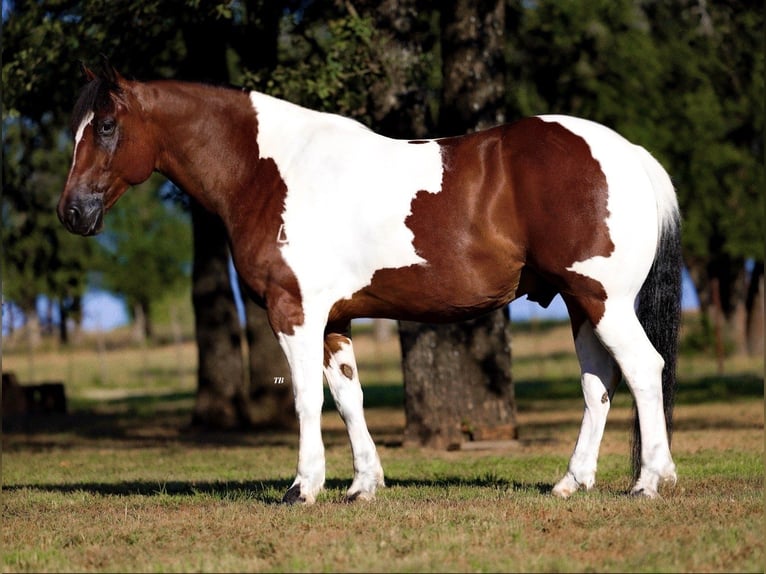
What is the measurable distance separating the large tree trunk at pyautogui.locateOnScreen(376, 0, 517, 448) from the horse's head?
19.4 ft

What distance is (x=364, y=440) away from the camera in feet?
25.5

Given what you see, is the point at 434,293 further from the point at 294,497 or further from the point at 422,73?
the point at 422,73

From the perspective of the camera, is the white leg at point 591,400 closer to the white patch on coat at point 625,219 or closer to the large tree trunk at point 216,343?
the white patch on coat at point 625,219

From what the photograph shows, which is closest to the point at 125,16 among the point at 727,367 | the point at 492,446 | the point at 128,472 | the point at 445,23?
the point at 445,23

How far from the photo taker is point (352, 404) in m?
7.73

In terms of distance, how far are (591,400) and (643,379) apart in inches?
22.3

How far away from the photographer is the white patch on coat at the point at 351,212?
7328 mm

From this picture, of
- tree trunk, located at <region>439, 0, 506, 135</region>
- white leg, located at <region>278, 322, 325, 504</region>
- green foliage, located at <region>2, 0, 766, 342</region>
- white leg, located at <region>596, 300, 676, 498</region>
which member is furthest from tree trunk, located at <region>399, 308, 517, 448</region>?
white leg, located at <region>596, 300, 676, 498</region>

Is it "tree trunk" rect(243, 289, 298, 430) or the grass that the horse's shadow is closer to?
the grass

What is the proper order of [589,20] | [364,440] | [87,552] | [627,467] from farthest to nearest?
[589,20], [627,467], [364,440], [87,552]

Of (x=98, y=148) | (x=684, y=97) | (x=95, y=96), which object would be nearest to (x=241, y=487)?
(x=98, y=148)

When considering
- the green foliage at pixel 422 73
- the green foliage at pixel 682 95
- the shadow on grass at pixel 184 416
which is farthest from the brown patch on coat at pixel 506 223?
the green foliage at pixel 682 95

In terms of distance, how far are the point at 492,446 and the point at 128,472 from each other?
13.2 feet

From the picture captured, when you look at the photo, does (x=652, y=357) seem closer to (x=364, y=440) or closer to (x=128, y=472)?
(x=364, y=440)
